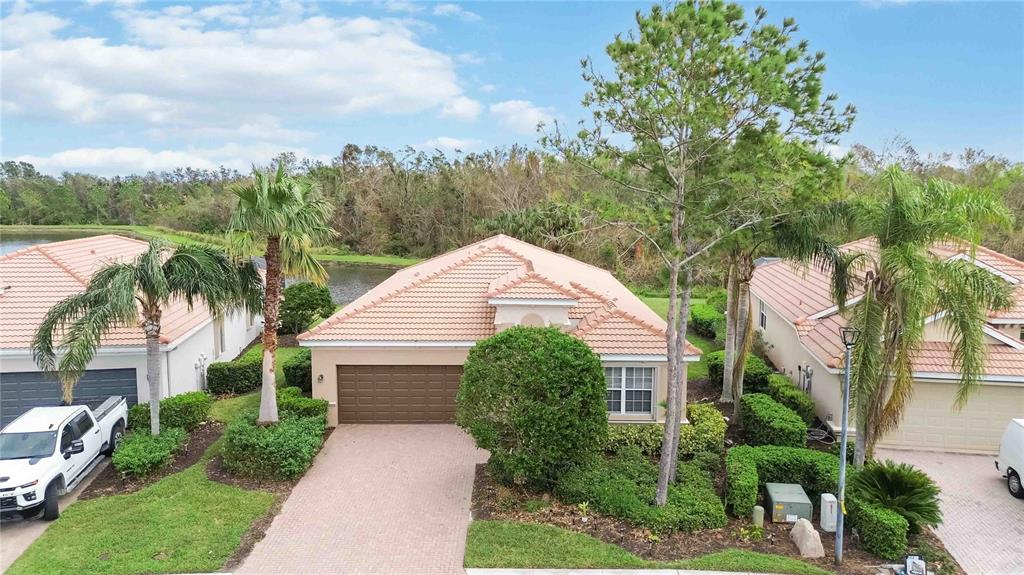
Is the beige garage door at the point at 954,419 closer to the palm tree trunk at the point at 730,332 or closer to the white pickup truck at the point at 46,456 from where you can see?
the palm tree trunk at the point at 730,332

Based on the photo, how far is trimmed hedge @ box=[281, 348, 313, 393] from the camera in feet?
64.3

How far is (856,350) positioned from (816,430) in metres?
5.20

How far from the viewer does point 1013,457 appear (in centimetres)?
1352

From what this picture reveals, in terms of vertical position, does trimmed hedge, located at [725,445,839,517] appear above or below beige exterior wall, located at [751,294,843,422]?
below

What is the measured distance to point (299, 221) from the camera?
14.7 m

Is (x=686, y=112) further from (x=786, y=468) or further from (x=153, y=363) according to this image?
(x=153, y=363)

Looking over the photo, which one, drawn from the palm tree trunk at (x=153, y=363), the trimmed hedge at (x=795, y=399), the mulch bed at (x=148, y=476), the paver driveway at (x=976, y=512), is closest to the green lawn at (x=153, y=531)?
the mulch bed at (x=148, y=476)

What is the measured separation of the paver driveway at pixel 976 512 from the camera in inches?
437

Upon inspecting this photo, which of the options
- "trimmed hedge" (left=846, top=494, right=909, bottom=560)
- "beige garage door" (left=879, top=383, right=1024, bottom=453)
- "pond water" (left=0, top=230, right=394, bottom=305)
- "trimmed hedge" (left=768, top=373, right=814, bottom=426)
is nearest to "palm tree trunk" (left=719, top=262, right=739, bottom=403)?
"trimmed hedge" (left=768, top=373, right=814, bottom=426)

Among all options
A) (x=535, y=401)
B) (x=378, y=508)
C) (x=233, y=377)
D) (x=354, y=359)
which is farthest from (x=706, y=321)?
(x=233, y=377)

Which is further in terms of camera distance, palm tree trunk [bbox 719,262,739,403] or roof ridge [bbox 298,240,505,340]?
palm tree trunk [bbox 719,262,739,403]

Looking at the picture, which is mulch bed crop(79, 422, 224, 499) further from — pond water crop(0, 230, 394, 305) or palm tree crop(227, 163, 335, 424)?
pond water crop(0, 230, 394, 305)

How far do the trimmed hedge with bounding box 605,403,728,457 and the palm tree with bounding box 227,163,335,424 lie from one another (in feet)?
27.3

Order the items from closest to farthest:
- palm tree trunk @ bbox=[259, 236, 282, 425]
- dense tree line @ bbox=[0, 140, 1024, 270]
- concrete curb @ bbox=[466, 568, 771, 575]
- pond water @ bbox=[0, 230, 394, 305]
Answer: concrete curb @ bbox=[466, 568, 771, 575] < palm tree trunk @ bbox=[259, 236, 282, 425] < dense tree line @ bbox=[0, 140, 1024, 270] < pond water @ bbox=[0, 230, 394, 305]
